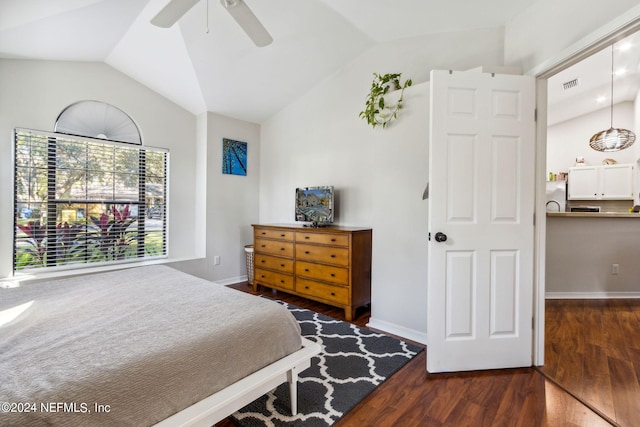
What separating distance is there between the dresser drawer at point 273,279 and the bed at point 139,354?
174cm

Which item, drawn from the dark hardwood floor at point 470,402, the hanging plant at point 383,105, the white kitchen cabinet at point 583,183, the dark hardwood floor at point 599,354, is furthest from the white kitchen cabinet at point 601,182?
the dark hardwood floor at point 470,402

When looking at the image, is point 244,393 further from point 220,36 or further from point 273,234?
point 220,36

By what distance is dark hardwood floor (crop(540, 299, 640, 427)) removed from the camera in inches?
70.7

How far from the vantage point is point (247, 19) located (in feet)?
6.56

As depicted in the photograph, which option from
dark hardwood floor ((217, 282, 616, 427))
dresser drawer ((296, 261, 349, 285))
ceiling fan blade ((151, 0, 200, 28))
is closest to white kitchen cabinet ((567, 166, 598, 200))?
dark hardwood floor ((217, 282, 616, 427))

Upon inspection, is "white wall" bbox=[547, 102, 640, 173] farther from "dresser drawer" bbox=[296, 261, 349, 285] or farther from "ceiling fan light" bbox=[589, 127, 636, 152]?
"dresser drawer" bbox=[296, 261, 349, 285]

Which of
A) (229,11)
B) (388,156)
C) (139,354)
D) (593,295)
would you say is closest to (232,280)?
(388,156)

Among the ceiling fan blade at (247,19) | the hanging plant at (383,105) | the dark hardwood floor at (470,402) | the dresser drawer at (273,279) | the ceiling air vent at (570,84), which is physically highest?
the ceiling air vent at (570,84)

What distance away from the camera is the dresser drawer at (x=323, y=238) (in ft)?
10.2

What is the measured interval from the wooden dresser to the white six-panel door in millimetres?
1101

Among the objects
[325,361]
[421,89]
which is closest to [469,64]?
[421,89]

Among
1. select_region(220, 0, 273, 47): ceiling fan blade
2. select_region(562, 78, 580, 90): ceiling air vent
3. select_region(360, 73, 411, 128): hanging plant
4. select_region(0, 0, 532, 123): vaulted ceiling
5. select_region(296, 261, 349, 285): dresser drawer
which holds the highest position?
select_region(562, 78, 580, 90): ceiling air vent

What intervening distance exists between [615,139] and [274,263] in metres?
5.12

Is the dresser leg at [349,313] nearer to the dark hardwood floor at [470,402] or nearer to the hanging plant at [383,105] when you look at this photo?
the dark hardwood floor at [470,402]
